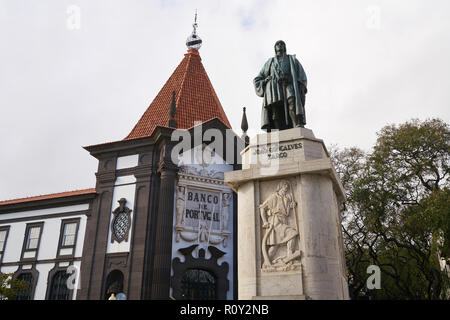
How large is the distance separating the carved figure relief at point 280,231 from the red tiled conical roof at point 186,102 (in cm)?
1538

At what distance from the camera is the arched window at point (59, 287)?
2198 centimetres

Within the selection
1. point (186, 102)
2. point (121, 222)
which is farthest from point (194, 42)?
point (121, 222)

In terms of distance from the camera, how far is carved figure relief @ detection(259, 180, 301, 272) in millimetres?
7750

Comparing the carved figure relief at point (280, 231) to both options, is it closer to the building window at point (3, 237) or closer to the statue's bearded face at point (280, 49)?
the statue's bearded face at point (280, 49)

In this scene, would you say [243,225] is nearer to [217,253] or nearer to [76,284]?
[217,253]

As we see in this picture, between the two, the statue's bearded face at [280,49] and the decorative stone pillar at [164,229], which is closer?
the statue's bearded face at [280,49]

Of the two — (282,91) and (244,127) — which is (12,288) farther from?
(282,91)

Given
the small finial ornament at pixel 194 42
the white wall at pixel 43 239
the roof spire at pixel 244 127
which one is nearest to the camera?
the white wall at pixel 43 239

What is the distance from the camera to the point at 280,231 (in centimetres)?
801

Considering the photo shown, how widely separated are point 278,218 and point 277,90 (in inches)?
133

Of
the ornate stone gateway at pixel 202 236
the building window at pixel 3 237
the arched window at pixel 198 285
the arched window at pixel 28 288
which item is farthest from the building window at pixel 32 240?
the arched window at pixel 198 285
